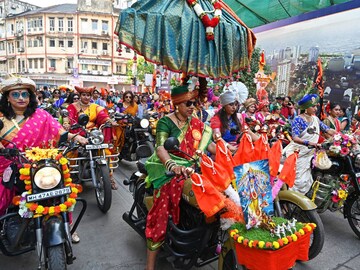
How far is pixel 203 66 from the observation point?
2.40 metres

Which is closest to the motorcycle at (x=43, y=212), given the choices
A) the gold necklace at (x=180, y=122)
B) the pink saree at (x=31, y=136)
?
the pink saree at (x=31, y=136)

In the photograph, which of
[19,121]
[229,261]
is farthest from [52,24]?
[229,261]

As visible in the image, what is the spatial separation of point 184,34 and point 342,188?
284 cm

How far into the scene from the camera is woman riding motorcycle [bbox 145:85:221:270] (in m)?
2.64

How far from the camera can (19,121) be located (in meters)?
3.03

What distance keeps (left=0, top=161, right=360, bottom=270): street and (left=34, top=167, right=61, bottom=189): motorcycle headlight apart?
113cm

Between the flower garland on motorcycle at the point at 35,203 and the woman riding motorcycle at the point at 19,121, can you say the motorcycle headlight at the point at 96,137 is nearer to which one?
the woman riding motorcycle at the point at 19,121

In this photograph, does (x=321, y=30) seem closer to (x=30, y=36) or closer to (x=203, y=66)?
(x=203, y=66)

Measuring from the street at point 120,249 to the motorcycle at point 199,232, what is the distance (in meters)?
0.33

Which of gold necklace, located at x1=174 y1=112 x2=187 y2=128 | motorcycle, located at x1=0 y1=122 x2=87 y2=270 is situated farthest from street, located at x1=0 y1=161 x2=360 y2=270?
gold necklace, located at x1=174 y1=112 x2=187 y2=128

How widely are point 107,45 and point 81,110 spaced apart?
42471mm

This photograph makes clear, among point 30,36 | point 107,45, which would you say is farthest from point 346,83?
point 30,36

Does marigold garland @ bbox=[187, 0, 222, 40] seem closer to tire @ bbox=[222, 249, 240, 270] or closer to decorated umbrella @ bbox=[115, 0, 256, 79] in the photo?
decorated umbrella @ bbox=[115, 0, 256, 79]

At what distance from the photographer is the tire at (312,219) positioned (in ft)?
9.74
